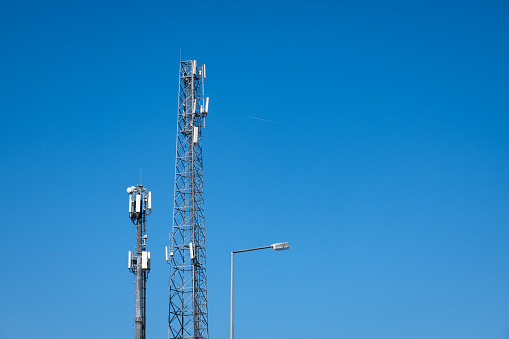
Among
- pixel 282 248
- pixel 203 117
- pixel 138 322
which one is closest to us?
pixel 282 248

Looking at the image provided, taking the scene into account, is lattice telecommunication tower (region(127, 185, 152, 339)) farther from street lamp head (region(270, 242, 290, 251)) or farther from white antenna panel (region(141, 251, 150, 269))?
street lamp head (region(270, 242, 290, 251))

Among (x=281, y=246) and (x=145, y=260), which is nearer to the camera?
(x=281, y=246)


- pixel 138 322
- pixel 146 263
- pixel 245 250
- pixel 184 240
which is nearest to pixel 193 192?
pixel 184 240

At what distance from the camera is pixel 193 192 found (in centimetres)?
9131

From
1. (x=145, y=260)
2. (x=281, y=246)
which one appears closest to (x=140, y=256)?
(x=145, y=260)

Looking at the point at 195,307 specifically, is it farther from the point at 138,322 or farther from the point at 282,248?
the point at 282,248

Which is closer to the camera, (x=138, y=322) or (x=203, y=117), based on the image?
(x=138, y=322)

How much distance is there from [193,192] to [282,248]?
4734 cm

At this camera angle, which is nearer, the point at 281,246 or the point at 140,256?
the point at 281,246

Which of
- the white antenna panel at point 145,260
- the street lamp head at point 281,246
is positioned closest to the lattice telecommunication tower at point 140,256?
the white antenna panel at point 145,260

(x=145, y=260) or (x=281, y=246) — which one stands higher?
(x=145, y=260)

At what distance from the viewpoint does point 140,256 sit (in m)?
83.3

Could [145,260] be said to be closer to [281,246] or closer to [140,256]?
[140,256]

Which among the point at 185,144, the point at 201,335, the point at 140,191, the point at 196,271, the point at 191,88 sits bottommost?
the point at 201,335
